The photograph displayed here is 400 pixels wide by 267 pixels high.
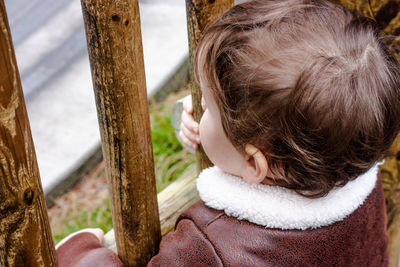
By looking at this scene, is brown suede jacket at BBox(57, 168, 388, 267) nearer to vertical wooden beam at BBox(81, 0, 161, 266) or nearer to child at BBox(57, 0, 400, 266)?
child at BBox(57, 0, 400, 266)

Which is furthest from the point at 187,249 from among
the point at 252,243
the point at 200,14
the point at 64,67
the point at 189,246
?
the point at 64,67

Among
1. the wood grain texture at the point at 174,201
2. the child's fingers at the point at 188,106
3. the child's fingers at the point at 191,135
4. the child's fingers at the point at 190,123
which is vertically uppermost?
the child's fingers at the point at 188,106

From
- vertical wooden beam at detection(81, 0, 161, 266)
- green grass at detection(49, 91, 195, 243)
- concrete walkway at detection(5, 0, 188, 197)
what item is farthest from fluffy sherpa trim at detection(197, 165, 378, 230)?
concrete walkway at detection(5, 0, 188, 197)

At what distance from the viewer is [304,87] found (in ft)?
2.94

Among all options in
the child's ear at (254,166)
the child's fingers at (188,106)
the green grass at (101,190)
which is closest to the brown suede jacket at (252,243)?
the child's ear at (254,166)

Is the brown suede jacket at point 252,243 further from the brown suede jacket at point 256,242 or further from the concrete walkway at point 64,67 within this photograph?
the concrete walkway at point 64,67

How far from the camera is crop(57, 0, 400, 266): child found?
92cm

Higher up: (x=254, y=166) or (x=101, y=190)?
(x=254, y=166)

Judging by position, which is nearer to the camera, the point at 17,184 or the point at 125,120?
the point at 17,184

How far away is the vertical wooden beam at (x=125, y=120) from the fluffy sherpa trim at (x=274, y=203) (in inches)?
7.4

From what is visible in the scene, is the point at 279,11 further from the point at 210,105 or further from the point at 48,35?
the point at 48,35

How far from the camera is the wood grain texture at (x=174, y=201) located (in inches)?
62.8

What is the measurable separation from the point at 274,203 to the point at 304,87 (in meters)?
0.29

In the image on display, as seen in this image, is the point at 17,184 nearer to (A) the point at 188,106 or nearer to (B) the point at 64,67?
(A) the point at 188,106
